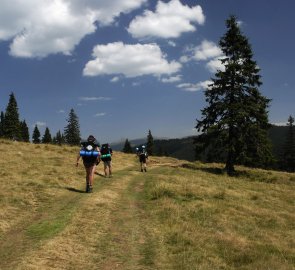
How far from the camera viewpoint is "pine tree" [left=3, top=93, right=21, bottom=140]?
95.6 m

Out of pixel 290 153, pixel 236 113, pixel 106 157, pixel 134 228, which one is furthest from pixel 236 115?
pixel 290 153

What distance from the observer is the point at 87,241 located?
1014 cm

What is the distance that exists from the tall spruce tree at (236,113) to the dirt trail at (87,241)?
2276 centimetres

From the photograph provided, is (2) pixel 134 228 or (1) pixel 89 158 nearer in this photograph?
→ (2) pixel 134 228

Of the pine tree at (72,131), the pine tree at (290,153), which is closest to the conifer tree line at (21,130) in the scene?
the pine tree at (72,131)

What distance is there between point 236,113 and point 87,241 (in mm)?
28606

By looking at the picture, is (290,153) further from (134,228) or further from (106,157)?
(134,228)

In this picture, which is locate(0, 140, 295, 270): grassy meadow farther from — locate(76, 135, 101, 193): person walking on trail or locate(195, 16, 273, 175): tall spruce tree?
locate(195, 16, 273, 175): tall spruce tree

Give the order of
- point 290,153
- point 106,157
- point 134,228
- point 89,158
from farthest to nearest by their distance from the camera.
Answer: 1. point 290,153
2. point 106,157
3. point 89,158
4. point 134,228

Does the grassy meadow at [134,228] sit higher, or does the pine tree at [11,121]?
the pine tree at [11,121]

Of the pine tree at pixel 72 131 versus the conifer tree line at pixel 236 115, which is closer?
the conifer tree line at pixel 236 115

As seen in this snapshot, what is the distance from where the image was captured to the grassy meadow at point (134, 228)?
9.02m

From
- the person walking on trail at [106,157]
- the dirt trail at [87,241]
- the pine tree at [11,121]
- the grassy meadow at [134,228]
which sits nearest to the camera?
the dirt trail at [87,241]

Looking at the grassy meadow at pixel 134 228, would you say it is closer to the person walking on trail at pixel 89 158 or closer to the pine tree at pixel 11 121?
the person walking on trail at pixel 89 158
